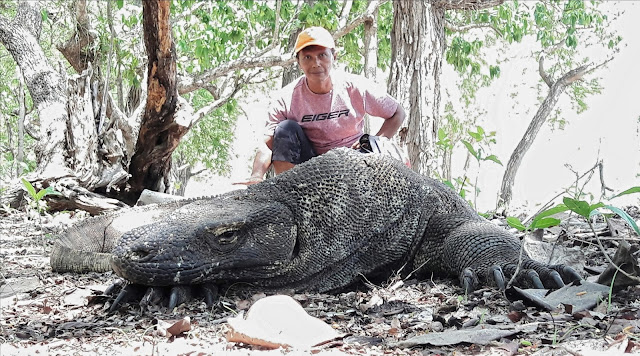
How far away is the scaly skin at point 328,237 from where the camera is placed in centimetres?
221

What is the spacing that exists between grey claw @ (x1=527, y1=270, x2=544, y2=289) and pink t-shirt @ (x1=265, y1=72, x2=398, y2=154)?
1653mm

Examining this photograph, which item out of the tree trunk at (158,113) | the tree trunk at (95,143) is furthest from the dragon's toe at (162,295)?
the tree trunk at (95,143)

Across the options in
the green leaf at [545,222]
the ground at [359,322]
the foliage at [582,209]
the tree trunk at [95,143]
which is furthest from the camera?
the tree trunk at [95,143]

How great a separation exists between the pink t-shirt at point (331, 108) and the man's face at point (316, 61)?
151 mm

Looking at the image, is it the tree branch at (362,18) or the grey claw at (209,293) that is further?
the tree branch at (362,18)

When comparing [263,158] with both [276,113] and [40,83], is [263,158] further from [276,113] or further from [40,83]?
[40,83]

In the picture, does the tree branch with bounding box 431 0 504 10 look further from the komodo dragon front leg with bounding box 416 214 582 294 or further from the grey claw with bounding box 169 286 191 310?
the grey claw with bounding box 169 286 191 310

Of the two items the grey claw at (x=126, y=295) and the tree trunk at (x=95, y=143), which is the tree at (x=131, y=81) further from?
the grey claw at (x=126, y=295)

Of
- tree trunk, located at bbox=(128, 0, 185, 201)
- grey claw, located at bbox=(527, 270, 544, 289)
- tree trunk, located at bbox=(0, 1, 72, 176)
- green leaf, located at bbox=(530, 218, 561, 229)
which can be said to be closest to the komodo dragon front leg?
grey claw, located at bbox=(527, 270, 544, 289)

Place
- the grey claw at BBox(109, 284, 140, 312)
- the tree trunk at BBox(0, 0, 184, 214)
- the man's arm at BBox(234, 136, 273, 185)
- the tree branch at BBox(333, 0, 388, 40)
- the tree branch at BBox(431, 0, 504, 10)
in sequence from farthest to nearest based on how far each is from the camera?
the tree branch at BBox(333, 0, 388, 40) < the tree branch at BBox(431, 0, 504, 10) < the tree trunk at BBox(0, 0, 184, 214) < the man's arm at BBox(234, 136, 273, 185) < the grey claw at BBox(109, 284, 140, 312)

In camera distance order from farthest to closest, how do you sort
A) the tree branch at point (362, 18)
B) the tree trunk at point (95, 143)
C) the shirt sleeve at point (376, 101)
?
the tree branch at point (362, 18) → the tree trunk at point (95, 143) → the shirt sleeve at point (376, 101)

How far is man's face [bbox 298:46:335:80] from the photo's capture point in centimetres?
348

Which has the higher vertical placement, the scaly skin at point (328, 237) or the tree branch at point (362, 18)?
the tree branch at point (362, 18)

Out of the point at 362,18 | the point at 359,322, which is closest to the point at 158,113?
the point at 359,322
